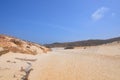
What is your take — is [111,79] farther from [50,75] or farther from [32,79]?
[32,79]

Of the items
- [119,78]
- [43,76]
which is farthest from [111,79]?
[43,76]

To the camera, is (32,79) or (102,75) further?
(102,75)

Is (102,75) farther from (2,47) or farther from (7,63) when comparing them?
(2,47)

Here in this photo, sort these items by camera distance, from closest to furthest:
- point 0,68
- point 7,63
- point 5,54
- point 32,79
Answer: point 32,79, point 0,68, point 7,63, point 5,54

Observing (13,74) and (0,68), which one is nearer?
(13,74)

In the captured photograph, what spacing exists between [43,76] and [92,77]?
6.48 ft

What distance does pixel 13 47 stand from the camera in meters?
14.6

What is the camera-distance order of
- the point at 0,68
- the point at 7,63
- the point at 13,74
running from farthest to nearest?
1. the point at 7,63
2. the point at 0,68
3. the point at 13,74

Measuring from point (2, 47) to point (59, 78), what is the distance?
7.10 metres

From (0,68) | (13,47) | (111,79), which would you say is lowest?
(111,79)

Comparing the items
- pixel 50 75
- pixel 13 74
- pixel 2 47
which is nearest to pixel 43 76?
pixel 50 75

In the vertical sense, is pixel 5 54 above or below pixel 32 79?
above

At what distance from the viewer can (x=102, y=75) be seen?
846 centimetres

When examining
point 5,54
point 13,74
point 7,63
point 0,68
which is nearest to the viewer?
point 13,74
